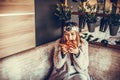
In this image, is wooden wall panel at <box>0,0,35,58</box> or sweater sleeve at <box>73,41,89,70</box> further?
sweater sleeve at <box>73,41,89,70</box>

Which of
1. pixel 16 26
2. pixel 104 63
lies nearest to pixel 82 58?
pixel 104 63

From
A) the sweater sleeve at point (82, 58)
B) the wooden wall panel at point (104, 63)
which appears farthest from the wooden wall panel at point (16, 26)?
the wooden wall panel at point (104, 63)

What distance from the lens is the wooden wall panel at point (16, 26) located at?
2131 millimetres

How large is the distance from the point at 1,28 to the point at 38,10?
0.71 metres

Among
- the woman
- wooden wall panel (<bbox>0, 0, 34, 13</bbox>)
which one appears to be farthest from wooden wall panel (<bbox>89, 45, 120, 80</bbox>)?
wooden wall panel (<bbox>0, 0, 34, 13</bbox>)

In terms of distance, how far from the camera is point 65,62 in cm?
243

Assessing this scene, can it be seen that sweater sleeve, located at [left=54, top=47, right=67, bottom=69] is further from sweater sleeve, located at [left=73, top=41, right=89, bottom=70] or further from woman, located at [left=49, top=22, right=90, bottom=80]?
sweater sleeve, located at [left=73, top=41, right=89, bottom=70]

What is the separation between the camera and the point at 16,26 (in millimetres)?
2271

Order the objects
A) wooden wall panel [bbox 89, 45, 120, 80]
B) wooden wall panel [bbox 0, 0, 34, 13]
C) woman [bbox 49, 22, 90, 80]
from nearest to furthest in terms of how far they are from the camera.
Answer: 1. wooden wall panel [bbox 0, 0, 34, 13]
2. woman [bbox 49, 22, 90, 80]
3. wooden wall panel [bbox 89, 45, 120, 80]

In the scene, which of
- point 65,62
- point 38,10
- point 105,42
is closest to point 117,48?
point 105,42

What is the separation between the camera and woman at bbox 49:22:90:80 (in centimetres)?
225

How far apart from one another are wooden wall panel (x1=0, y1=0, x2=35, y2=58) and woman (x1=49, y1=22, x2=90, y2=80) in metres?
0.45

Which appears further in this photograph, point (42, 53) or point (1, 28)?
point (42, 53)

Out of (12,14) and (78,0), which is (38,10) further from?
(78,0)
